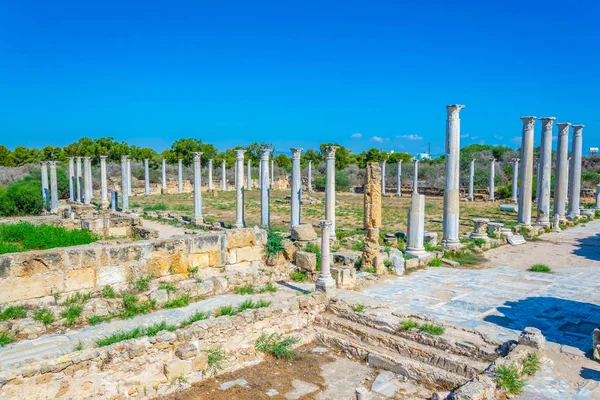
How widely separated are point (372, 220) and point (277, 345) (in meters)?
6.09

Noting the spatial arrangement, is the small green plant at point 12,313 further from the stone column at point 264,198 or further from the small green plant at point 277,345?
the stone column at point 264,198

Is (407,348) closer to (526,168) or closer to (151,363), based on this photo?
(151,363)

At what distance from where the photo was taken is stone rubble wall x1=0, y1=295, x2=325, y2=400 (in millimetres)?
5750

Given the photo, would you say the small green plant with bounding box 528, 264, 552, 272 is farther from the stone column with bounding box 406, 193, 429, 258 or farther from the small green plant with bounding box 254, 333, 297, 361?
the small green plant with bounding box 254, 333, 297, 361

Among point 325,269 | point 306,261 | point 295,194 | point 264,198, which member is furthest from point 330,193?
point 325,269

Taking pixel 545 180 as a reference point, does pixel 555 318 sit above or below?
below

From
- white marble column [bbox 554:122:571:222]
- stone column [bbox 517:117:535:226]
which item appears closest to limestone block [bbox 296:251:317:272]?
stone column [bbox 517:117:535:226]

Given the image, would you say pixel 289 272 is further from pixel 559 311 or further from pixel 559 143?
pixel 559 143

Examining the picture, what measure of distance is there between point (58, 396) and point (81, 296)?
2811 millimetres

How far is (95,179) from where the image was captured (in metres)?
45.6

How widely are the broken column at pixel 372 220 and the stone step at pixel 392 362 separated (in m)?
Result: 3.89

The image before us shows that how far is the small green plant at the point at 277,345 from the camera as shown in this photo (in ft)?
25.6

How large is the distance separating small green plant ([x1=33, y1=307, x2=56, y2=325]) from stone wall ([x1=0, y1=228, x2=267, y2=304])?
0.61 metres

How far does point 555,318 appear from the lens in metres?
8.52
